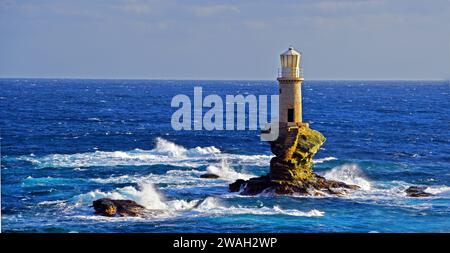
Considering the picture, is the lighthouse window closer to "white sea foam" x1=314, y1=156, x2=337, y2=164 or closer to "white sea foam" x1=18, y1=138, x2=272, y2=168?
"white sea foam" x1=18, y1=138, x2=272, y2=168

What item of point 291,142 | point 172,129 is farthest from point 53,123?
point 291,142

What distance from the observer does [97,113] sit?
124188 mm

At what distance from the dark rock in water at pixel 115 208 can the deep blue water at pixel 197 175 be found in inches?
26.9

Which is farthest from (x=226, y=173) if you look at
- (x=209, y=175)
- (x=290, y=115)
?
(x=290, y=115)

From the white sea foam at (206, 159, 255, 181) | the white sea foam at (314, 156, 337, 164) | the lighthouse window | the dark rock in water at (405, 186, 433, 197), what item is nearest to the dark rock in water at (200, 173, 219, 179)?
the white sea foam at (206, 159, 255, 181)

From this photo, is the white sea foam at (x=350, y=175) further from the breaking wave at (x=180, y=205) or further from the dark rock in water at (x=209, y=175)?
the breaking wave at (x=180, y=205)

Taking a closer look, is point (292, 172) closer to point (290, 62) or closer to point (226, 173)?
point (290, 62)

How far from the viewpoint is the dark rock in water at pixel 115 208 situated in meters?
39.9

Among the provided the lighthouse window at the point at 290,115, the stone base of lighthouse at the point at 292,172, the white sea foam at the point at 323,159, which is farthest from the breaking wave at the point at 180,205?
the white sea foam at the point at 323,159

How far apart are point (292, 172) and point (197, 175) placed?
10.2 m

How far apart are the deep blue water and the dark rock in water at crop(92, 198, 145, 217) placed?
2.24ft

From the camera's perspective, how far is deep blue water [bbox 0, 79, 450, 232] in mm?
39188

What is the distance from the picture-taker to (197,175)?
2185 inches
